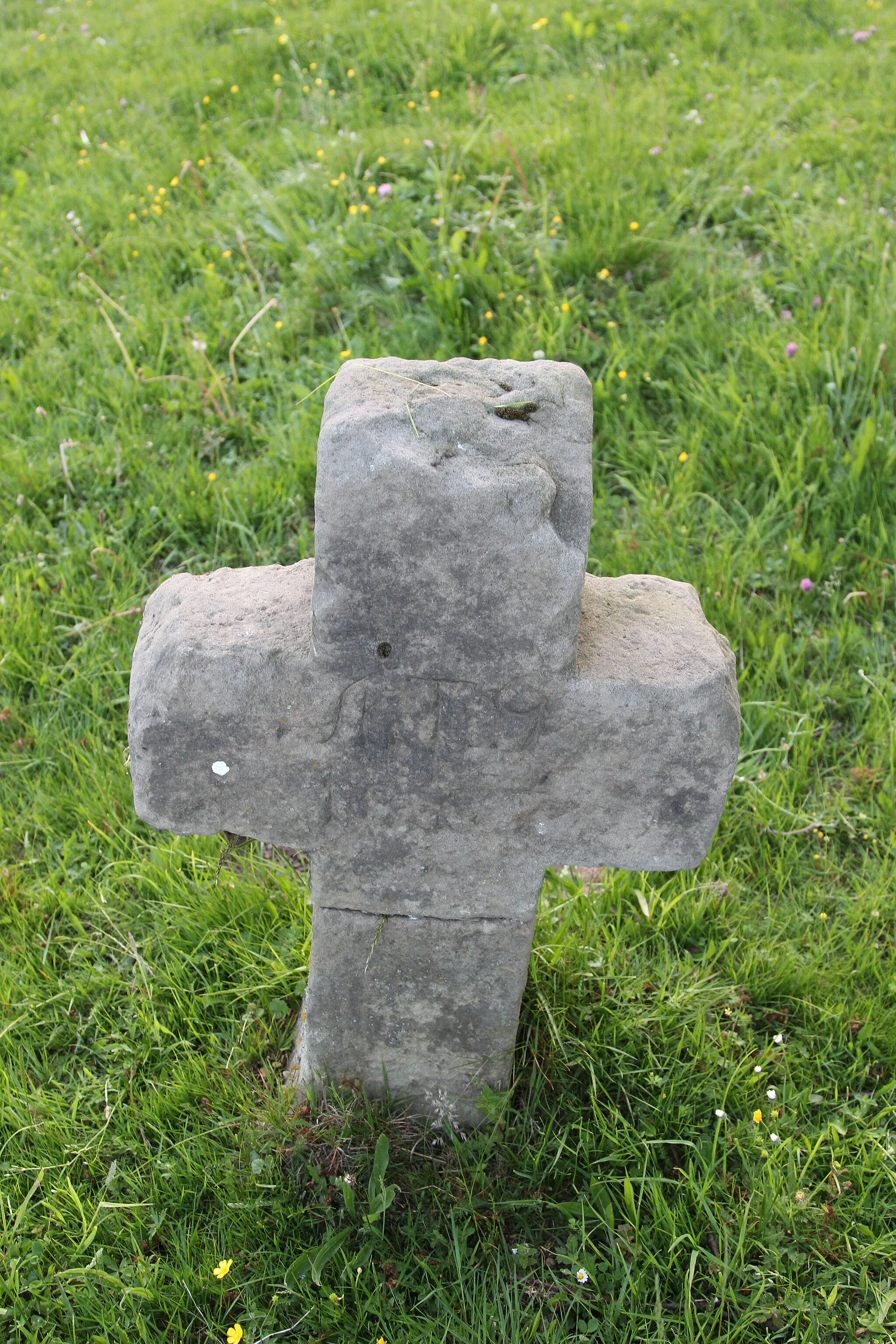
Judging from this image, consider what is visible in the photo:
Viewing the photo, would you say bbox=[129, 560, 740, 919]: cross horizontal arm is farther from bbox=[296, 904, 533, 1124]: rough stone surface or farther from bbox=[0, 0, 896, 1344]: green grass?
bbox=[0, 0, 896, 1344]: green grass

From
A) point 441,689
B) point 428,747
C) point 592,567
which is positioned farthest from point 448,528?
point 592,567

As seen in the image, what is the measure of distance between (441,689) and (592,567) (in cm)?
191

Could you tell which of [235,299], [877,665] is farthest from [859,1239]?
[235,299]

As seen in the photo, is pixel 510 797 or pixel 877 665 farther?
pixel 877 665

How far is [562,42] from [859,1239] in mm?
5708

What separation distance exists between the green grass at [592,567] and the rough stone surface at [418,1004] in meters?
0.09

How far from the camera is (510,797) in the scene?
1.83 m

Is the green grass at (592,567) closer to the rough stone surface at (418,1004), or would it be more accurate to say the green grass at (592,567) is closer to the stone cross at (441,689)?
the rough stone surface at (418,1004)

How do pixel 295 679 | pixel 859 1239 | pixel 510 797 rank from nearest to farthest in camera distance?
pixel 295 679 → pixel 510 797 → pixel 859 1239

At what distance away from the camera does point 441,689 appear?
171cm

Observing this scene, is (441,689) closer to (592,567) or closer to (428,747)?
(428,747)

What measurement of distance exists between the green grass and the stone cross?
→ 60cm

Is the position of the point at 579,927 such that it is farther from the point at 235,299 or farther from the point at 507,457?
the point at 235,299

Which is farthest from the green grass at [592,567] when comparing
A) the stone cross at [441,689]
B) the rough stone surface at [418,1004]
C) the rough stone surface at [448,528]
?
the rough stone surface at [448,528]
